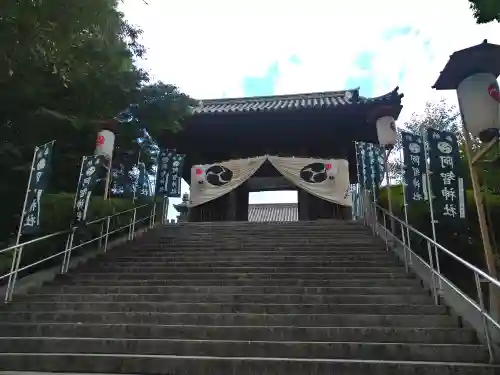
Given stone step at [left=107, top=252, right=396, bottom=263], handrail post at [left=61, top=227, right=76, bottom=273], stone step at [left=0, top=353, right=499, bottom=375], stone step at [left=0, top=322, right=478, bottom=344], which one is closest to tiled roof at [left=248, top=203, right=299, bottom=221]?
stone step at [left=107, top=252, right=396, bottom=263]

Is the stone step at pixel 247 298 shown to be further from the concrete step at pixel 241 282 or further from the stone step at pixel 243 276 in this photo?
the stone step at pixel 243 276

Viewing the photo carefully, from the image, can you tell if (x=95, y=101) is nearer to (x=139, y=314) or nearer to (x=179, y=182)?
(x=179, y=182)

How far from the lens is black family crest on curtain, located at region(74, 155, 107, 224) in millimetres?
7621

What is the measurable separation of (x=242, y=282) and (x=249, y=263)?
3.50 ft

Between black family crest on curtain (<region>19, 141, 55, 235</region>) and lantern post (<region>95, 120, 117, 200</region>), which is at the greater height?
lantern post (<region>95, 120, 117, 200</region>)

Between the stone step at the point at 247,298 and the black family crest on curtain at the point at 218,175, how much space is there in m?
6.97

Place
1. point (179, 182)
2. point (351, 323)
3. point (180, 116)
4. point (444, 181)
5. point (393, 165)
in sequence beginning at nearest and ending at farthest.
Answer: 1. point (351, 323)
2. point (444, 181)
3. point (180, 116)
4. point (179, 182)
5. point (393, 165)

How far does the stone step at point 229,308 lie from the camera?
17.3 ft

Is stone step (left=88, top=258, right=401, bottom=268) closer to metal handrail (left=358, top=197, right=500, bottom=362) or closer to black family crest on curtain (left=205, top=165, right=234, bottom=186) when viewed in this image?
metal handrail (left=358, top=197, right=500, bottom=362)

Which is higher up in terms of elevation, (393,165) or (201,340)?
(393,165)

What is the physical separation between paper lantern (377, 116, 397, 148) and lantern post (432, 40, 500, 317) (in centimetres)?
493

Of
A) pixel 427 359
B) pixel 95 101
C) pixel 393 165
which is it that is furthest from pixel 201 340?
pixel 393 165

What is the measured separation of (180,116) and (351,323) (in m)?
7.65

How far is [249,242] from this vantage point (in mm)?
9258
